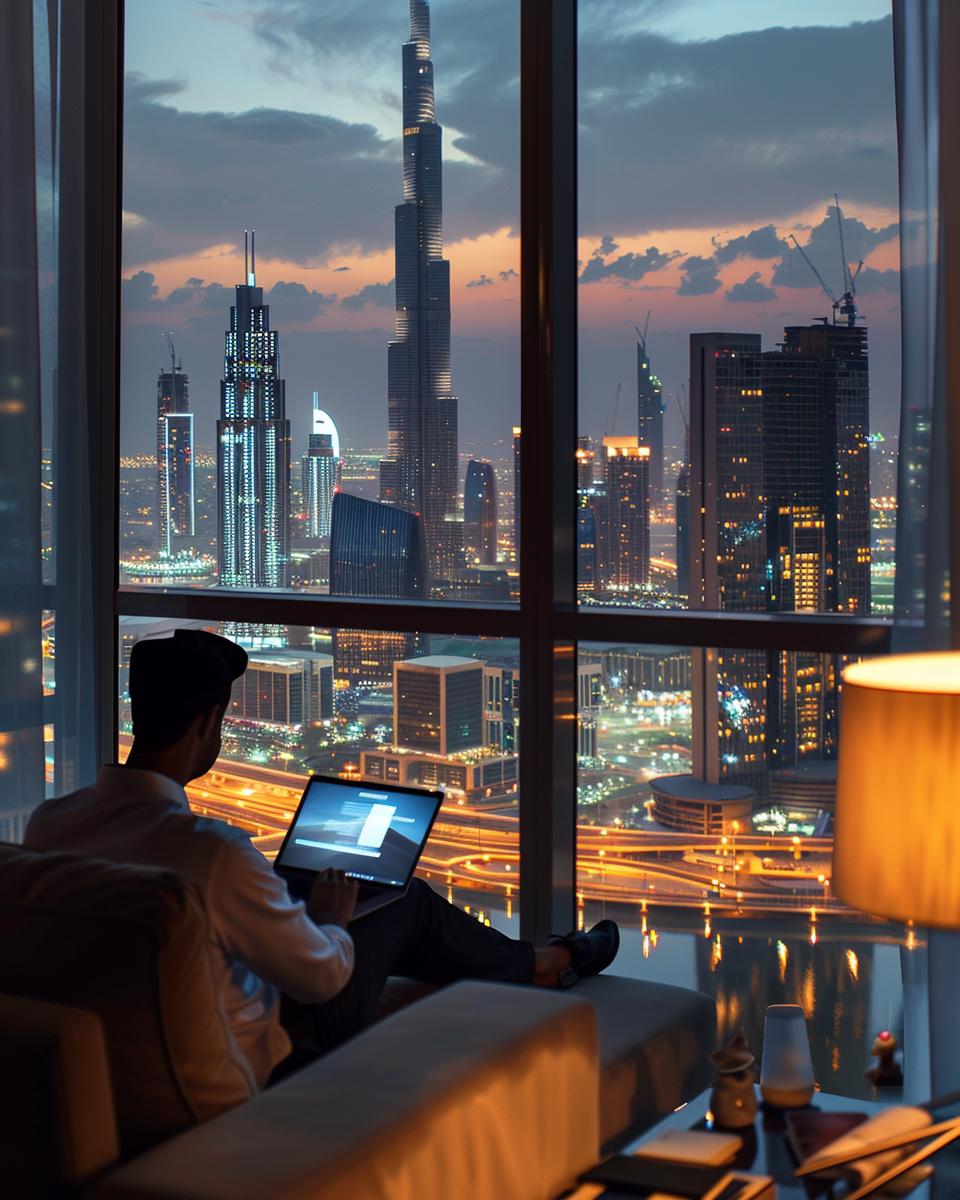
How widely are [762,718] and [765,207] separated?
1183mm

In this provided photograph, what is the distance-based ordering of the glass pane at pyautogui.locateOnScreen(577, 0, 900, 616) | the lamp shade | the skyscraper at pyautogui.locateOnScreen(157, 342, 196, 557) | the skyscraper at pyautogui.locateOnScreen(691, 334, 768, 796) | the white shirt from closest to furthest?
the lamp shade → the white shirt → the glass pane at pyautogui.locateOnScreen(577, 0, 900, 616) → the skyscraper at pyautogui.locateOnScreen(691, 334, 768, 796) → the skyscraper at pyautogui.locateOnScreen(157, 342, 196, 557)


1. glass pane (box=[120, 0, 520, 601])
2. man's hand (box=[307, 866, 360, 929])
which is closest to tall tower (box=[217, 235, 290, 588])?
glass pane (box=[120, 0, 520, 601])

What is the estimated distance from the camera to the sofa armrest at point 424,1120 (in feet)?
4.28

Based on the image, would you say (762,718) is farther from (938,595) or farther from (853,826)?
(853,826)

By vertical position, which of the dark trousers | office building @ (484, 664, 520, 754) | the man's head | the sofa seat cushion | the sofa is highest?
the man's head

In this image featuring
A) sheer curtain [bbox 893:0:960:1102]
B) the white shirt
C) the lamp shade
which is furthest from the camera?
sheer curtain [bbox 893:0:960:1102]

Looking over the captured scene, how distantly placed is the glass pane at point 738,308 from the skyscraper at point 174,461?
1.23 meters

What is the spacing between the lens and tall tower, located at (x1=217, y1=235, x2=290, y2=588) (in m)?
3.27

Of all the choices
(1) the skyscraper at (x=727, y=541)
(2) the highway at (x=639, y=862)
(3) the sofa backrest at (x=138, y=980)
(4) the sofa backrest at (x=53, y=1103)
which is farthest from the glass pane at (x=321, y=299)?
(4) the sofa backrest at (x=53, y=1103)

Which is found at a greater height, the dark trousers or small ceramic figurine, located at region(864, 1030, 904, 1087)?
the dark trousers

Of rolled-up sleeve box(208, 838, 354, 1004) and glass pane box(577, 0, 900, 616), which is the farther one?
glass pane box(577, 0, 900, 616)

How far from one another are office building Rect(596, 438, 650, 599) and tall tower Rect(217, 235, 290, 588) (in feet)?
3.09

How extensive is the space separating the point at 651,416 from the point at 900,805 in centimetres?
151

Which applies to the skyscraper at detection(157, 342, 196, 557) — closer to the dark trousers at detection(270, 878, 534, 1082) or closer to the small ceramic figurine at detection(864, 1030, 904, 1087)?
the dark trousers at detection(270, 878, 534, 1082)
